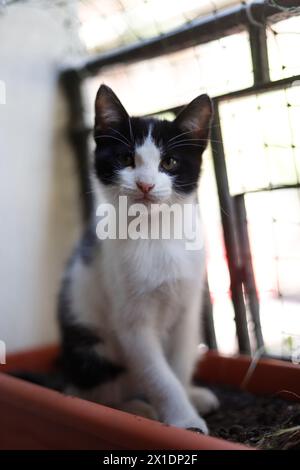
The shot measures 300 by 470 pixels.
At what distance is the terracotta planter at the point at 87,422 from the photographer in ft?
2.85

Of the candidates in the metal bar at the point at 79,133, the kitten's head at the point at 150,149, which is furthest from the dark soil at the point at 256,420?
the metal bar at the point at 79,133

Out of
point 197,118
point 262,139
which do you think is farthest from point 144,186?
point 262,139

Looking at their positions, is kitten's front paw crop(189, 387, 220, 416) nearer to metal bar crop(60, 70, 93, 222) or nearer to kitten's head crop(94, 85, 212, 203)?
kitten's head crop(94, 85, 212, 203)

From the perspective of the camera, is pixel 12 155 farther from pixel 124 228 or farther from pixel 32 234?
pixel 124 228

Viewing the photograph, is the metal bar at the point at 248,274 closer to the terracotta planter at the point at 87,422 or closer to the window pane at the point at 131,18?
the terracotta planter at the point at 87,422

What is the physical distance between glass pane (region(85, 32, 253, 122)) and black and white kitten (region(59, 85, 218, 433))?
10 cm

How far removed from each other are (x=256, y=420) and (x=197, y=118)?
74cm

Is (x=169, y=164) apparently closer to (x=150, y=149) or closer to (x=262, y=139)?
(x=150, y=149)

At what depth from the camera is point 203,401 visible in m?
1.35

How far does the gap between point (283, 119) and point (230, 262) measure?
1.77ft

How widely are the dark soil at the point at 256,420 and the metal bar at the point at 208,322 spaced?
0.21 metres

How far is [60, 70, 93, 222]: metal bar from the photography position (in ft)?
6.05

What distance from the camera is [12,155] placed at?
173cm

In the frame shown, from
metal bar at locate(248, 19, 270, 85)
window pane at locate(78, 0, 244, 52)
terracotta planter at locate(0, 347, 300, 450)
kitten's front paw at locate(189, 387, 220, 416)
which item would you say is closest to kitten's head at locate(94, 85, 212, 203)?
metal bar at locate(248, 19, 270, 85)
